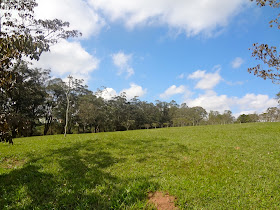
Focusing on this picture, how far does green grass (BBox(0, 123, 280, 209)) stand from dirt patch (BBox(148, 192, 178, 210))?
22cm

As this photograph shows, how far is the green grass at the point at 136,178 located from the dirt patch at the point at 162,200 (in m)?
0.22

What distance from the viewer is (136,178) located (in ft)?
26.2

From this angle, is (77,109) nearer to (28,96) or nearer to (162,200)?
(28,96)

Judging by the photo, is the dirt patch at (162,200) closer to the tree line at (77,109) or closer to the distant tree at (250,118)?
the tree line at (77,109)

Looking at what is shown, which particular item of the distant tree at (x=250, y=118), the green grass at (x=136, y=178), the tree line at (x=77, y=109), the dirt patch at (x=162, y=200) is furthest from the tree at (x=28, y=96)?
the distant tree at (x=250, y=118)

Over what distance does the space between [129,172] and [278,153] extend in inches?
431

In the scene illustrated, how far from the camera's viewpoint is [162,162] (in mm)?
10328

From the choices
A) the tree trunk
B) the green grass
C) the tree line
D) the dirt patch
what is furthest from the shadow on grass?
the tree trunk

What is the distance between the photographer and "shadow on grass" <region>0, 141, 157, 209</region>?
607 centimetres

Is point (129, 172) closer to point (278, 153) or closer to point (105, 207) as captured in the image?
point (105, 207)

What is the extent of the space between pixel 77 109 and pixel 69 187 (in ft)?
185

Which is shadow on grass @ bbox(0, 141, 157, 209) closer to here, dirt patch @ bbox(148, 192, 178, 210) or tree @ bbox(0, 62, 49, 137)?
dirt patch @ bbox(148, 192, 178, 210)

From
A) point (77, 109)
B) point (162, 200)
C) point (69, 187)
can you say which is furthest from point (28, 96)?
point (162, 200)

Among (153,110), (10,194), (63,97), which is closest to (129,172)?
(10,194)
